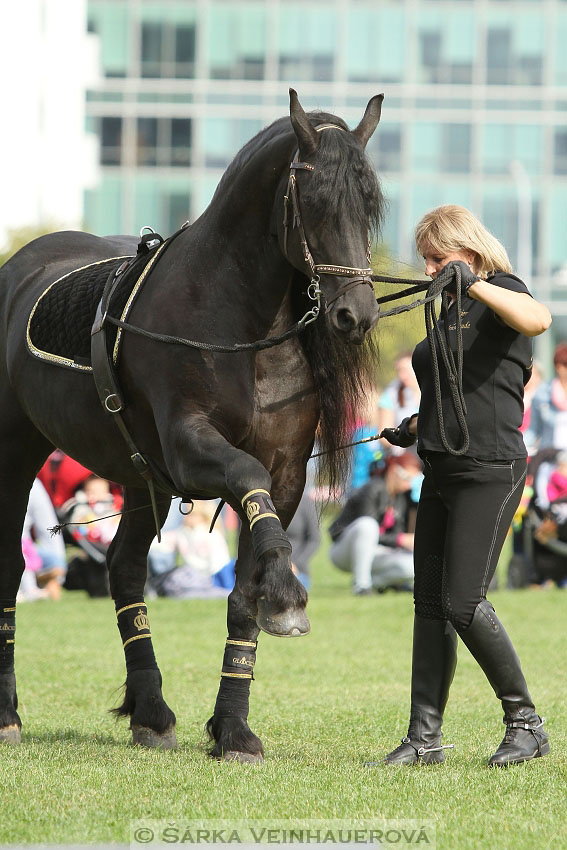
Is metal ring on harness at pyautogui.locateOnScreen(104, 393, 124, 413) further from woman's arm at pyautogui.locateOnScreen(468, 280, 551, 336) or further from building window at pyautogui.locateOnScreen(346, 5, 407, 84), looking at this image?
building window at pyautogui.locateOnScreen(346, 5, 407, 84)

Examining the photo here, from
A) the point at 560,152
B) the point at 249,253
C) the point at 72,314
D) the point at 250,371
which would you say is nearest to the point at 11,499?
the point at 72,314

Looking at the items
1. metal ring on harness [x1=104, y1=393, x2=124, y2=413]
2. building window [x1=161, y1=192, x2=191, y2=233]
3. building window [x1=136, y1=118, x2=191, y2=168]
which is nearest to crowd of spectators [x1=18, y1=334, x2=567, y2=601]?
metal ring on harness [x1=104, y1=393, x2=124, y2=413]

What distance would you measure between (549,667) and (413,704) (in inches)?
133

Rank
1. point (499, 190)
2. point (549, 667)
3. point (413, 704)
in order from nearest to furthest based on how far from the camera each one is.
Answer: point (413, 704), point (549, 667), point (499, 190)

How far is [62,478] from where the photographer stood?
44.5ft

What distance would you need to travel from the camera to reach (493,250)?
5219mm

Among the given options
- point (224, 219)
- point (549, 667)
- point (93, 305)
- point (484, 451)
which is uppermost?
point (224, 219)

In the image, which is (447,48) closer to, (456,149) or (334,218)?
(456,149)

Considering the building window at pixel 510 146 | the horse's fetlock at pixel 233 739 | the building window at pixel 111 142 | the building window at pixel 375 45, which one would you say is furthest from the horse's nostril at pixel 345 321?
the building window at pixel 111 142

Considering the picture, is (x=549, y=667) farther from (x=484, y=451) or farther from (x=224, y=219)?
(x=224, y=219)

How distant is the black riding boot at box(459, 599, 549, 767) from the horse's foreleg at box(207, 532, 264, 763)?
3.02ft

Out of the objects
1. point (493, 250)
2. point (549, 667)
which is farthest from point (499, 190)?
point (493, 250)

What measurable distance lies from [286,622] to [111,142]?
41290 mm

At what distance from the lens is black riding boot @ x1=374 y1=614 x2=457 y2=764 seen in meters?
5.30
